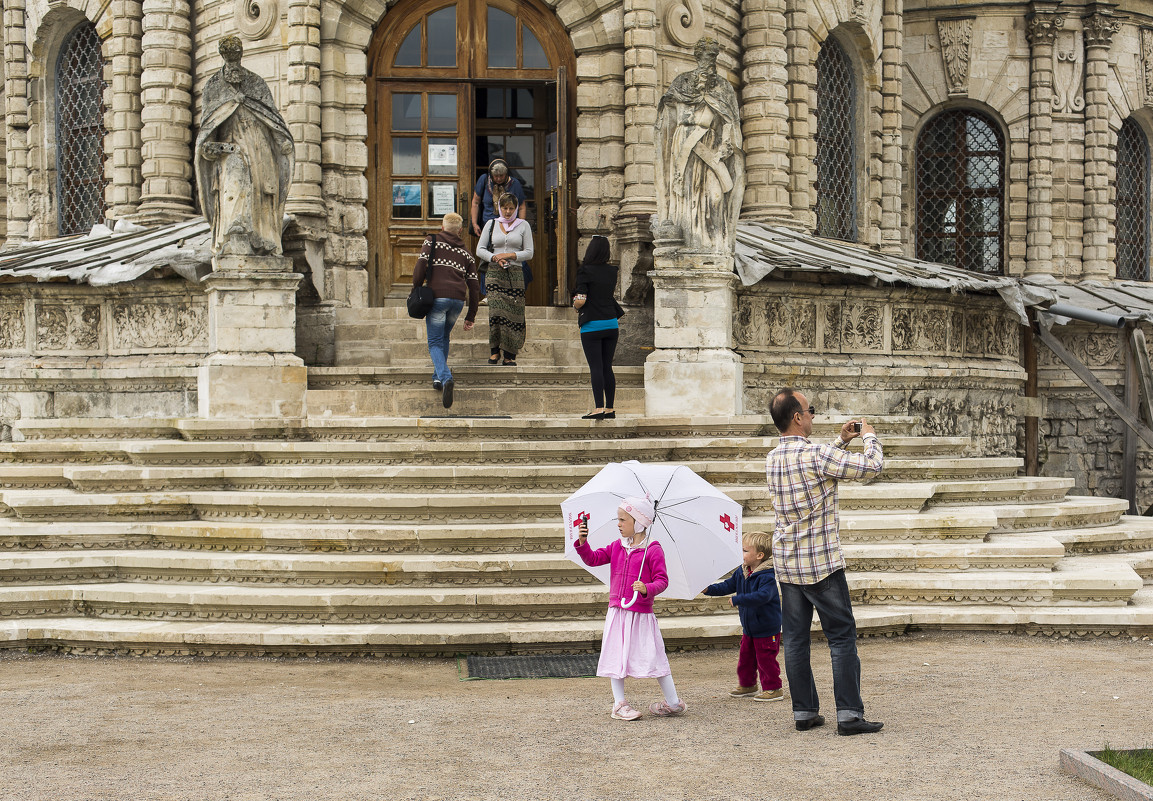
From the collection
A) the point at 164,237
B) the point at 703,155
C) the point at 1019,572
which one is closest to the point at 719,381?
the point at 703,155

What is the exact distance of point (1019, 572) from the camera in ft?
30.0

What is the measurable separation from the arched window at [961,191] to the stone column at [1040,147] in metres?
0.59

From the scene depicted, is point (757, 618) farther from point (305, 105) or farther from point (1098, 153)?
point (1098, 153)

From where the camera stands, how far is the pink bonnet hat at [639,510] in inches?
245

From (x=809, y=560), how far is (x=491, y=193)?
9.01m

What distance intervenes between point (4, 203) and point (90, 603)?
14223mm

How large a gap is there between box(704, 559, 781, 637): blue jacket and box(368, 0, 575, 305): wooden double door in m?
9.63

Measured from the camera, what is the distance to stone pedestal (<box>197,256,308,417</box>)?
39.2 ft

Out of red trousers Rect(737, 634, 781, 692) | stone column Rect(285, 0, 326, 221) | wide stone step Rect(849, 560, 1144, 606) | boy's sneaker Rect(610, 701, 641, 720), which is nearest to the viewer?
boy's sneaker Rect(610, 701, 641, 720)

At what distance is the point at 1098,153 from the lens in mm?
22094

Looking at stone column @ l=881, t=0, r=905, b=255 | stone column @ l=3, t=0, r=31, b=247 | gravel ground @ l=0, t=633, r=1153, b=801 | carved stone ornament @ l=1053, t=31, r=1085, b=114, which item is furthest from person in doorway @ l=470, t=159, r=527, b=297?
carved stone ornament @ l=1053, t=31, r=1085, b=114

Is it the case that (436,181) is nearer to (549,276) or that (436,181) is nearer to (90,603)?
(549,276)

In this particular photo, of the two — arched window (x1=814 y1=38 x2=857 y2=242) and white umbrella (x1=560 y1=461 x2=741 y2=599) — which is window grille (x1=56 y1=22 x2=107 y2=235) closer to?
arched window (x1=814 y1=38 x2=857 y2=242)

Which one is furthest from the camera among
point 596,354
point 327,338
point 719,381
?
point 327,338
